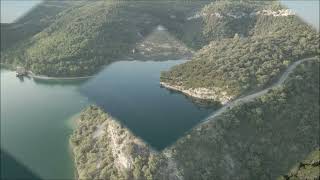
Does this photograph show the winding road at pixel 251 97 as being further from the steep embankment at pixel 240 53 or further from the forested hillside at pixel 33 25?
the forested hillside at pixel 33 25

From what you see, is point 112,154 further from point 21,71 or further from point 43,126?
point 21,71

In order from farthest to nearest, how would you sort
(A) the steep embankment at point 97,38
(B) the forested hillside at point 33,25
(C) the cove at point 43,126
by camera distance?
(B) the forested hillside at point 33,25 < (A) the steep embankment at point 97,38 < (C) the cove at point 43,126

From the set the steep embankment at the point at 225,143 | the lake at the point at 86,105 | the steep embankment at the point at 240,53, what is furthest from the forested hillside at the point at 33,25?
the steep embankment at the point at 240,53

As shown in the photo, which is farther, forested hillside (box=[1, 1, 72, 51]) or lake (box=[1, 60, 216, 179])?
forested hillside (box=[1, 1, 72, 51])

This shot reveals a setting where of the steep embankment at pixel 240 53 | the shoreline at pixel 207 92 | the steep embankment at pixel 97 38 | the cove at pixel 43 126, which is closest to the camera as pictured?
the cove at pixel 43 126

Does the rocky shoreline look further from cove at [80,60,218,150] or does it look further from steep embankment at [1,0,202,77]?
steep embankment at [1,0,202,77]

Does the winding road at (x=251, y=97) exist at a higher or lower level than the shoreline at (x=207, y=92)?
higher

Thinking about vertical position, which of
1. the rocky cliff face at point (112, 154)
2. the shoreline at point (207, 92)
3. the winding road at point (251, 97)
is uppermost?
the winding road at point (251, 97)

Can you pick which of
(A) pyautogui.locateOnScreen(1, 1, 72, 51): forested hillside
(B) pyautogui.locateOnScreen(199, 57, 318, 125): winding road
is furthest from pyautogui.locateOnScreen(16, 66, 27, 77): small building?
(B) pyautogui.locateOnScreen(199, 57, 318, 125): winding road

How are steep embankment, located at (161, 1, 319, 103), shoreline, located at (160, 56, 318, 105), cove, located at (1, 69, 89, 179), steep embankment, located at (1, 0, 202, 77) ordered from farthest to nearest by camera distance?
steep embankment, located at (1, 0, 202, 77) → steep embankment, located at (161, 1, 319, 103) → shoreline, located at (160, 56, 318, 105) → cove, located at (1, 69, 89, 179)
